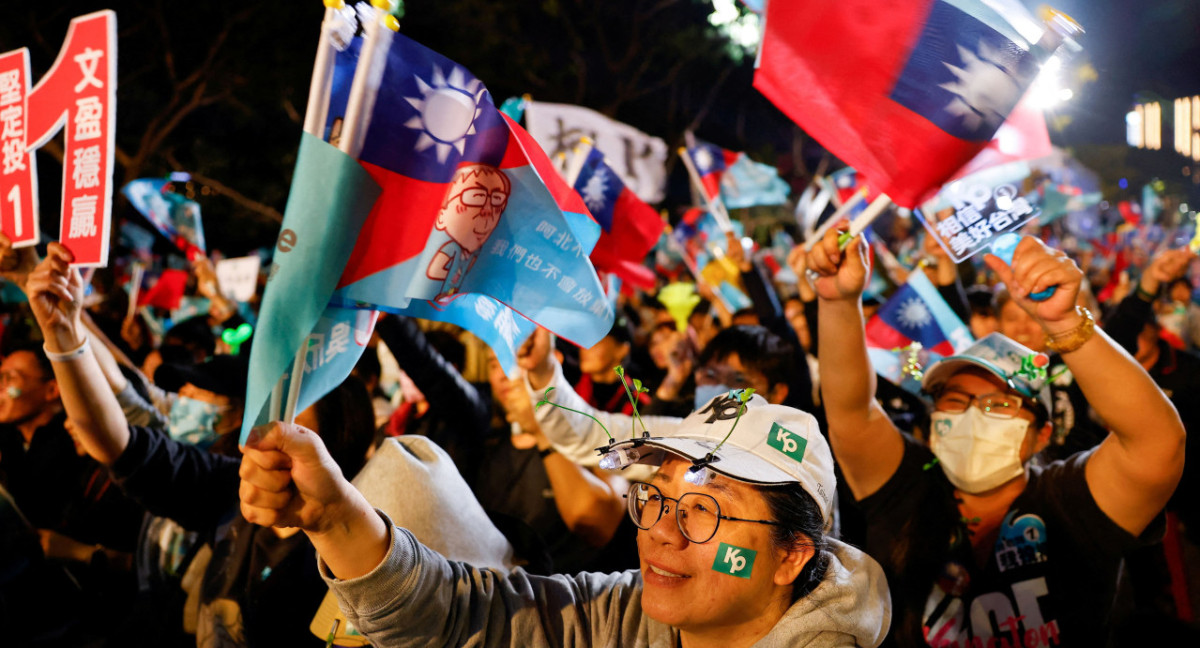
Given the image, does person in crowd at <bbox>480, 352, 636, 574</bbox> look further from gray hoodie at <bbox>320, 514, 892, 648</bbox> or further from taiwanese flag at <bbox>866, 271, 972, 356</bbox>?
taiwanese flag at <bbox>866, 271, 972, 356</bbox>

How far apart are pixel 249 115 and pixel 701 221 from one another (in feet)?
44.4

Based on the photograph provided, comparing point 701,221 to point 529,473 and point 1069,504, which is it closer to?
point 529,473

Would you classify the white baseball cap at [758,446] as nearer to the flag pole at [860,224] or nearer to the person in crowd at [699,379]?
the flag pole at [860,224]

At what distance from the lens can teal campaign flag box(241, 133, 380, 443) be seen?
5.55 ft

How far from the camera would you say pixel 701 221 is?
8641mm

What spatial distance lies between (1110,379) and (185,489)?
311 cm

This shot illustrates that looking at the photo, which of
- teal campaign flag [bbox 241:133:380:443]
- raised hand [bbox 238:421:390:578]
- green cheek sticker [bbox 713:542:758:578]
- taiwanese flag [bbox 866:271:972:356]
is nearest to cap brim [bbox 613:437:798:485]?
green cheek sticker [bbox 713:542:758:578]

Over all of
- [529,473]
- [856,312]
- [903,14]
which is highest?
[903,14]

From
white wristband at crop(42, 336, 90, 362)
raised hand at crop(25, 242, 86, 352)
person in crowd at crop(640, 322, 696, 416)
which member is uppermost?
raised hand at crop(25, 242, 86, 352)

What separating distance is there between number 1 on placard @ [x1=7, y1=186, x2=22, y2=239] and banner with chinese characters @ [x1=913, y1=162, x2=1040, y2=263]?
138 inches

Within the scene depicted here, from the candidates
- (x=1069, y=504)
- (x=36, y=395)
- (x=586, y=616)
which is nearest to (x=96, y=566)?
(x=36, y=395)

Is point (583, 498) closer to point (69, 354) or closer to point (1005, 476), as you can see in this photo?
point (1005, 476)

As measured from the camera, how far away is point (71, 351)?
8.84 ft

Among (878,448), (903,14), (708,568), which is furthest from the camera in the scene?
(878,448)
